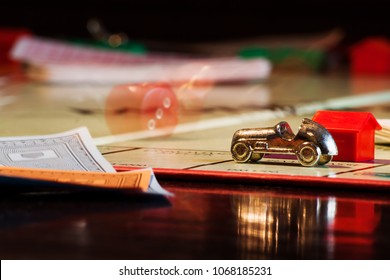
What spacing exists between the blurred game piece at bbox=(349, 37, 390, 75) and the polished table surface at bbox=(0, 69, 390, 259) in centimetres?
244

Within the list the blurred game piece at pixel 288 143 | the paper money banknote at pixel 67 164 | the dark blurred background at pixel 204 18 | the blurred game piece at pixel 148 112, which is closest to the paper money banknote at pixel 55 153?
the paper money banknote at pixel 67 164

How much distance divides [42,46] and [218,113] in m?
1.26

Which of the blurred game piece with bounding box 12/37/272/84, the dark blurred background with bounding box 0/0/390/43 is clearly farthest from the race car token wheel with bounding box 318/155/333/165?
the dark blurred background with bounding box 0/0/390/43

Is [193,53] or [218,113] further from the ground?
[193,53]

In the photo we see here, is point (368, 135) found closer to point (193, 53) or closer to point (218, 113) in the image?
point (218, 113)

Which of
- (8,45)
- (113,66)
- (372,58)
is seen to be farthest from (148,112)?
(8,45)

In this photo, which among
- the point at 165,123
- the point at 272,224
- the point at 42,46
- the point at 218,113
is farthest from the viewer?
the point at 42,46

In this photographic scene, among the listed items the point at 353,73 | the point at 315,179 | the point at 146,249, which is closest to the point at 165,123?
the point at 315,179

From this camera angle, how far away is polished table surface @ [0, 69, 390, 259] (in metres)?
0.99

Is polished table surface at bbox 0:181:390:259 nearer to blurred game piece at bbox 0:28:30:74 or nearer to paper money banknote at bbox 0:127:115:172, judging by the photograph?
paper money banknote at bbox 0:127:115:172

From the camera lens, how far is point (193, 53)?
3.80 m

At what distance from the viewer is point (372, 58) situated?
3.73m

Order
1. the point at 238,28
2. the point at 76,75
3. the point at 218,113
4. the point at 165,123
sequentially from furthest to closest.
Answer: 1. the point at 238,28
2. the point at 76,75
3. the point at 218,113
4. the point at 165,123

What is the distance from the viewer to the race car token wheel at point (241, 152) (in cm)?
145
